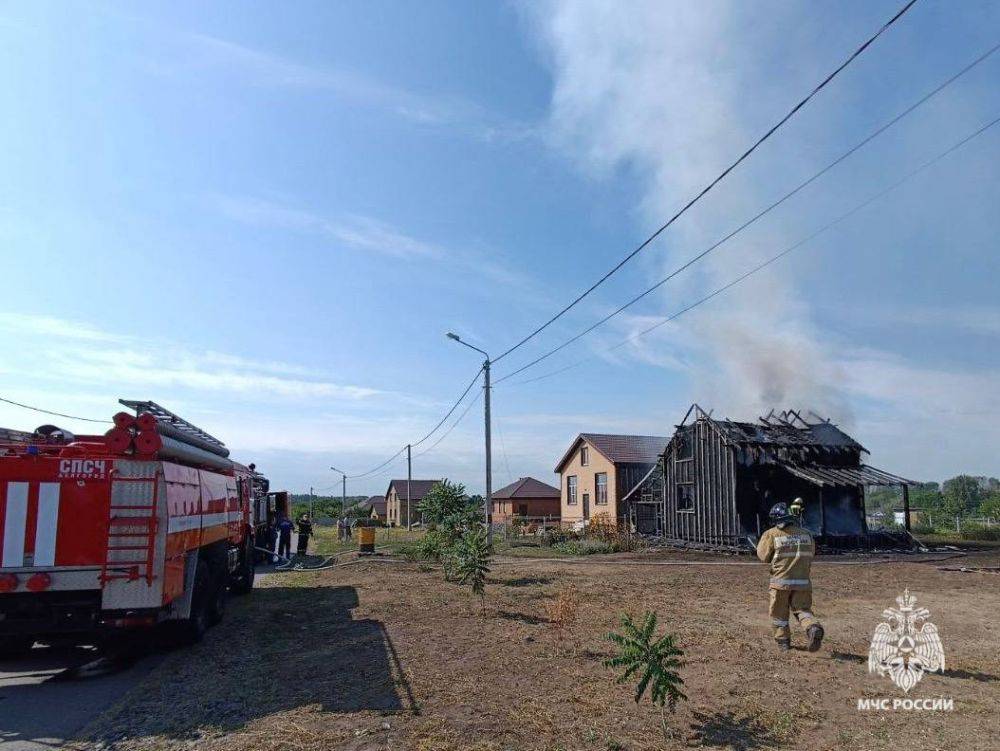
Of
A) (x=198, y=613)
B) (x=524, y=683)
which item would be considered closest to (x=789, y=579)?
(x=524, y=683)

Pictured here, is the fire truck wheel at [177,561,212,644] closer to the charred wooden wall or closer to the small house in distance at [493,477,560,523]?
the charred wooden wall

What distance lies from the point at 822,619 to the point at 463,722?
24.1 feet

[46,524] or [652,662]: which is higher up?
[46,524]

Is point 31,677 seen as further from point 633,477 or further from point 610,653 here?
point 633,477

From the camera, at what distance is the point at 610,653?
8.50 metres

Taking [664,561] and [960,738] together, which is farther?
[664,561]

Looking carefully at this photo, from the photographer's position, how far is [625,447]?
4406 centimetres

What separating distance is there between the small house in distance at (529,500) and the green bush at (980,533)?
30951mm

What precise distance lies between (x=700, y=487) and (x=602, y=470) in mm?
13927

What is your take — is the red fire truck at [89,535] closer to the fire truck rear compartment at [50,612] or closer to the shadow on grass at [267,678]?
the fire truck rear compartment at [50,612]

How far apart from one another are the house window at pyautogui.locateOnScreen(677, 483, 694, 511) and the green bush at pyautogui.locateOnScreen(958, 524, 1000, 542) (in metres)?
14.0

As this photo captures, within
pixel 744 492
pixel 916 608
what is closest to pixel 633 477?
pixel 744 492

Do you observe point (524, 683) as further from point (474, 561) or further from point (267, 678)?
point (474, 561)

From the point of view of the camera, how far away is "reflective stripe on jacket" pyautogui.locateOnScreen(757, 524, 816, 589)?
8609 mm
